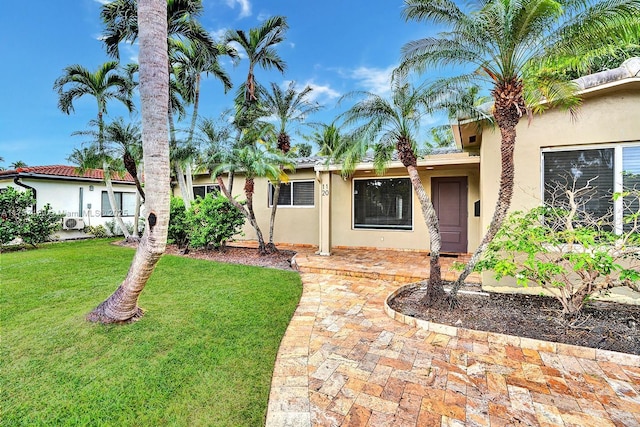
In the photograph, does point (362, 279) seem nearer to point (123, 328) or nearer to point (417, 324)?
point (417, 324)

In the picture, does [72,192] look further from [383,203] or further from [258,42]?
[383,203]

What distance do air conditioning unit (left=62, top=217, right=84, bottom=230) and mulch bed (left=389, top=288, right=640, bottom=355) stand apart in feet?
55.3

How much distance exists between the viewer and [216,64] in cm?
1248

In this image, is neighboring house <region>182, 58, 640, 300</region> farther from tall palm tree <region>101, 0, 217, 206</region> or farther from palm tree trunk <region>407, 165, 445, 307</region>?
tall palm tree <region>101, 0, 217, 206</region>

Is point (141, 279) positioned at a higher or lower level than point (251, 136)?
lower

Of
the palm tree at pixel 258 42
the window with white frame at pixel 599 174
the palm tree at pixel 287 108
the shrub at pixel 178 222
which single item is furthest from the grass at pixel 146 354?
the palm tree at pixel 258 42

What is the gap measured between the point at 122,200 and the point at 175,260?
36.6ft

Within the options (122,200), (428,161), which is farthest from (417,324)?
(122,200)

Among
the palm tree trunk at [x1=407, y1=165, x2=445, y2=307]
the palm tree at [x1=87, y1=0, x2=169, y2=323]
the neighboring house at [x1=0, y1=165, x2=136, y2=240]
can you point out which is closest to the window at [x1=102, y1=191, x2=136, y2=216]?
the neighboring house at [x1=0, y1=165, x2=136, y2=240]

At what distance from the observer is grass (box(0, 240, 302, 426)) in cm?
259

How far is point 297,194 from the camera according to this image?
1277 cm

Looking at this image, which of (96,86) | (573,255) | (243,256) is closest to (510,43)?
(573,255)

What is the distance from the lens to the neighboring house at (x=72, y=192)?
13.8 meters

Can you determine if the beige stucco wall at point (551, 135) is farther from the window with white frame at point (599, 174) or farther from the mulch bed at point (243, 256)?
the mulch bed at point (243, 256)
